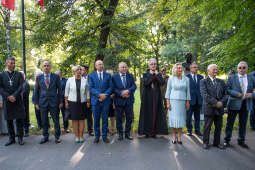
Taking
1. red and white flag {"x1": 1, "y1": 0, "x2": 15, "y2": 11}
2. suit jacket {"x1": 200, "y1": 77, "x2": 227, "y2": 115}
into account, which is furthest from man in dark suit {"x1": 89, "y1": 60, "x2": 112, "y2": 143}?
red and white flag {"x1": 1, "y1": 0, "x2": 15, "y2": 11}

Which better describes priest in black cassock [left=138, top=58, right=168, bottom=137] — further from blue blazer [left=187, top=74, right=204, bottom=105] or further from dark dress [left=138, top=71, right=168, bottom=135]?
blue blazer [left=187, top=74, right=204, bottom=105]

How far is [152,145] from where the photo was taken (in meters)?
5.38

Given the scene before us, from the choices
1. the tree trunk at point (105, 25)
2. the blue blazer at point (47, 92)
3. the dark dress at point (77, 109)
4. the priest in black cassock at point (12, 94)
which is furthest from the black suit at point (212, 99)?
the priest in black cassock at point (12, 94)

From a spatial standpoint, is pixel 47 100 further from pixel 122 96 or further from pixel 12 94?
pixel 122 96

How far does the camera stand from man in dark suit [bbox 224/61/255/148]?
5129 mm

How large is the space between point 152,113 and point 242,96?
248cm

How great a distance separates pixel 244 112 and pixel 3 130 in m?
7.40

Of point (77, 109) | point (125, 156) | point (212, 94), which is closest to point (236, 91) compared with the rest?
point (212, 94)

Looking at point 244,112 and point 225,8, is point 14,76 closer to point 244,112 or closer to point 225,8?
point 225,8

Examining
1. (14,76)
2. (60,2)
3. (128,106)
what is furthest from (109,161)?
(60,2)

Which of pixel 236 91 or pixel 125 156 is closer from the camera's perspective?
pixel 125 156

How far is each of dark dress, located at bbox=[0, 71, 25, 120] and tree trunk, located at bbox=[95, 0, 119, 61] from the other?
140 inches

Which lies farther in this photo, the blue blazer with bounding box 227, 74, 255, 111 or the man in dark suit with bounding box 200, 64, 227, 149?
the blue blazer with bounding box 227, 74, 255, 111

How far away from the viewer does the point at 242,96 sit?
16.8 feet
